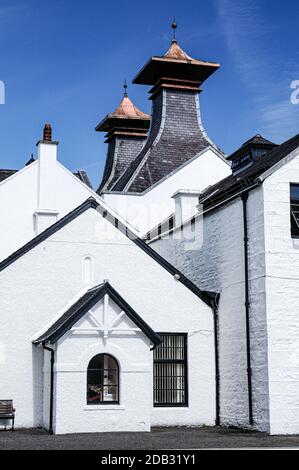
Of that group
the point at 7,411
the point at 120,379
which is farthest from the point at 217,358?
the point at 7,411

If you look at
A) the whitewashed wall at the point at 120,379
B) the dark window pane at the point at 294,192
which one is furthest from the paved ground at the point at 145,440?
the dark window pane at the point at 294,192

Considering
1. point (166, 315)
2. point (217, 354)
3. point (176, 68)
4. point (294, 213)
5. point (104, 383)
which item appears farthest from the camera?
point (176, 68)

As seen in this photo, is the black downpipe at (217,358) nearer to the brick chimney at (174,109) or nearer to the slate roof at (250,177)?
the slate roof at (250,177)

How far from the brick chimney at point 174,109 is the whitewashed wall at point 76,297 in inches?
673

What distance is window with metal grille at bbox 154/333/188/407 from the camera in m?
20.9

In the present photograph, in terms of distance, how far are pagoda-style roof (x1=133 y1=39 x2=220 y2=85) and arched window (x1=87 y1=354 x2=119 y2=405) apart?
23.4m

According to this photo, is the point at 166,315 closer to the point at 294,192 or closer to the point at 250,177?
the point at 250,177

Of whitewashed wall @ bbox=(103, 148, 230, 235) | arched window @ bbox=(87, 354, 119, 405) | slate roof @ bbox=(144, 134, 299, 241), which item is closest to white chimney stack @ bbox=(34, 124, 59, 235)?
slate roof @ bbox=(144, 134, 299, 241)

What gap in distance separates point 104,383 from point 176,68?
24.6 m

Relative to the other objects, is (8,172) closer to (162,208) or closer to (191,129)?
(162,208)

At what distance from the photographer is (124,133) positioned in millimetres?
49531
